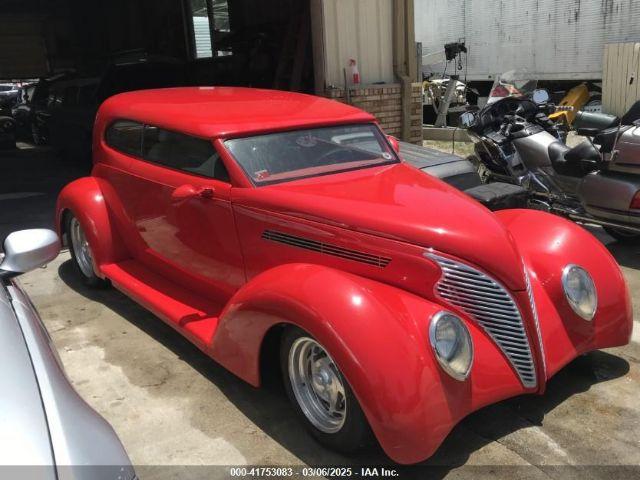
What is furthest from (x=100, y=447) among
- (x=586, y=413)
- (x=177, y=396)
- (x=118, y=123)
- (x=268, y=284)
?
(x=118, y=123)

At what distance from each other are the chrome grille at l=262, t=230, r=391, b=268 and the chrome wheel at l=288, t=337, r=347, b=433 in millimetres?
482

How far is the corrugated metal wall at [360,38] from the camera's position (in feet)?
25.7

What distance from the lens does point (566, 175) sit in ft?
19.1

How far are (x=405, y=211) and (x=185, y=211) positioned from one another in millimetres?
1541

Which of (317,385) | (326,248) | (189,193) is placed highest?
(189,193)

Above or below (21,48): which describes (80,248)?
below

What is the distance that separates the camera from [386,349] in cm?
250

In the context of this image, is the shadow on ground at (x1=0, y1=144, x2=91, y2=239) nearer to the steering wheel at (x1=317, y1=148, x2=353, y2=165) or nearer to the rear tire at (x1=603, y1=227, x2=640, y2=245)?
the steering wheel at (x1=317, y1=148, x2=353, y2=165)

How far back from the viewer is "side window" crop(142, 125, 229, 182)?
3650mm

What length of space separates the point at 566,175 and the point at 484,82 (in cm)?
1324

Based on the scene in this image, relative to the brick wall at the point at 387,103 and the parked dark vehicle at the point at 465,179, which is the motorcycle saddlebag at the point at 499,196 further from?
the brick wall at the point at 387,103

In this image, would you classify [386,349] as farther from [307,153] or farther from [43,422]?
[307,153]

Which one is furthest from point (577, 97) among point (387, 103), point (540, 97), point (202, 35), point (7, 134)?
point (7, 134)

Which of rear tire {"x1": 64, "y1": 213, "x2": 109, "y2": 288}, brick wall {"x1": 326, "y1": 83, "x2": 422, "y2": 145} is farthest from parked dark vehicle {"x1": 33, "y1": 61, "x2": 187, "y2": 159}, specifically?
rear tire {"x1": 64, "y1": 213, "x2": 109, "y2": 288}
